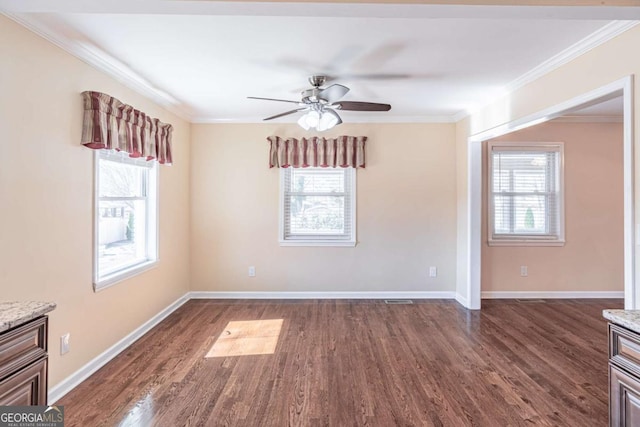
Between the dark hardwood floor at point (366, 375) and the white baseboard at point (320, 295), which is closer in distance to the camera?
the dark hardwood floor at point (366, 375)

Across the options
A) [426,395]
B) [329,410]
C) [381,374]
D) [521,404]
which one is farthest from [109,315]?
[521,404]

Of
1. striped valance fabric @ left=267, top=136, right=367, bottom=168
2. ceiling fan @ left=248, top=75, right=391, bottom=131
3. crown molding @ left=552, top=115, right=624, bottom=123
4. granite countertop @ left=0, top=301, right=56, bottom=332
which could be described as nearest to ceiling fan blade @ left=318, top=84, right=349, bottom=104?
ceiling fan @ left=248, top=75, right=391, bottom=131

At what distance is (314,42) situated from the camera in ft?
7.93

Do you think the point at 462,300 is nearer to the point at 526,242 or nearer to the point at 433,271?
the point at 433,271

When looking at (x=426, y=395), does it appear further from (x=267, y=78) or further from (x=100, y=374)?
(x=267, y=78)

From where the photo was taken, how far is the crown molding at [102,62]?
2082mm

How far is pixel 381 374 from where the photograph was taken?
2.66 meters

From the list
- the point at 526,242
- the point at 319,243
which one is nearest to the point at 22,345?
the point at 319,243

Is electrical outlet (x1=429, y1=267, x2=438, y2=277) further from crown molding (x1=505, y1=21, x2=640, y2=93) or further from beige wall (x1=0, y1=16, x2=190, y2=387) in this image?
beige wall (x1=0, y1=16, x2=190, y2=387)

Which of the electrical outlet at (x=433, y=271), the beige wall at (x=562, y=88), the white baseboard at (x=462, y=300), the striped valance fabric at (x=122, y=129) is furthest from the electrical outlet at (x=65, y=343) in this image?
the white baseboard at (x=462, y=300)

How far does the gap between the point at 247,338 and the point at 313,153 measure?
8.26 ft

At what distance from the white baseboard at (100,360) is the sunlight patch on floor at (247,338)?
2.67 ft

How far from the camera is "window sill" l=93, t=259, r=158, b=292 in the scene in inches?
109

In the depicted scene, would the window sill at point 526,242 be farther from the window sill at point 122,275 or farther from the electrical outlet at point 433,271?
the window sill at point 122,275
